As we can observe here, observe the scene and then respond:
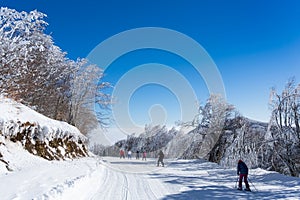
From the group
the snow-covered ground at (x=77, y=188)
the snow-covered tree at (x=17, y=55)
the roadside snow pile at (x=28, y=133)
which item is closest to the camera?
the snow-covered ground at (x=77, y=188)

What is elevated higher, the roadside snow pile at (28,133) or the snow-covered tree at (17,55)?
the snow-covered tree at (17,55)

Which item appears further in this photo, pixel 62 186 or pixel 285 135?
pixel 285 135

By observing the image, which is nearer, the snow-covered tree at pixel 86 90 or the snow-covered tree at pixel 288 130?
the snow-covered tree at pixel 288 130

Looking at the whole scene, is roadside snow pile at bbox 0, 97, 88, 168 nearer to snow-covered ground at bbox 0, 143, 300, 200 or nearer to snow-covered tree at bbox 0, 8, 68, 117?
snow-covered ground at bbox 0, 143, 300, 200

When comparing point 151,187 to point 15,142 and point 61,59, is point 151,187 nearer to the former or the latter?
point 15,142

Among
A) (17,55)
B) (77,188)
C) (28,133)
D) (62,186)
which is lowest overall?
(77,188)

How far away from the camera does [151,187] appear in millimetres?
10328

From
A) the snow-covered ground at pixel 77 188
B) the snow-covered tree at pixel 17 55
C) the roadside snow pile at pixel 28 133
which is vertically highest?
the snow-covered tree at pixel 17 55

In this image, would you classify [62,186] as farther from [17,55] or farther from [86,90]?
[86,90]

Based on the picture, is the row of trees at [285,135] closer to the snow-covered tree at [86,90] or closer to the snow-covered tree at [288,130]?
the snow-covered tree at [288,130]

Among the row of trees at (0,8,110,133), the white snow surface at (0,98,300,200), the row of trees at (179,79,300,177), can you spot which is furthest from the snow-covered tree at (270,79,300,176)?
the row of trees at (0,8,110,133)

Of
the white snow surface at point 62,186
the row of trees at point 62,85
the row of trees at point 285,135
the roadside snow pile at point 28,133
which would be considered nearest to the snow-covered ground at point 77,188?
the white snow surface at point 62,186

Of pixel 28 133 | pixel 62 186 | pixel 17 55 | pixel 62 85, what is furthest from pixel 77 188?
pixel 62 85

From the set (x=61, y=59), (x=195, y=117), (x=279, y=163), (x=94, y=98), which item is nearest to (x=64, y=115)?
(x=94, y=98)
